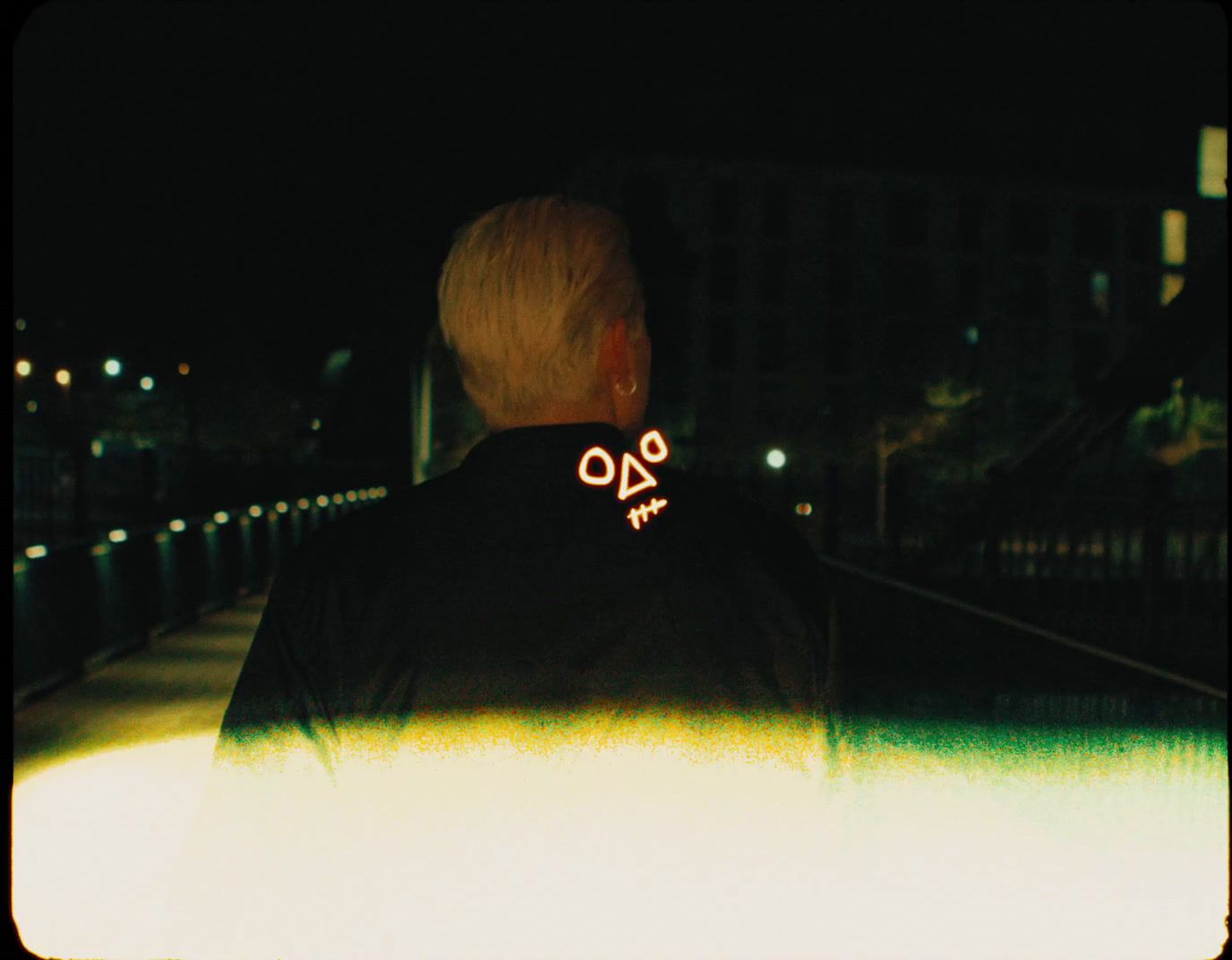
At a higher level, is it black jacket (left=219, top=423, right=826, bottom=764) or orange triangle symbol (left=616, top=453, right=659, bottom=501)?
orange triangle symbol (left=616, top=453, right=659, bottom=501)

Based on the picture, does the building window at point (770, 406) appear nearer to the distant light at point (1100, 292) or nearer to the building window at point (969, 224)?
the building window at point (969, 224)

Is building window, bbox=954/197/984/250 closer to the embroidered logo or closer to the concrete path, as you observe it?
the concrete path

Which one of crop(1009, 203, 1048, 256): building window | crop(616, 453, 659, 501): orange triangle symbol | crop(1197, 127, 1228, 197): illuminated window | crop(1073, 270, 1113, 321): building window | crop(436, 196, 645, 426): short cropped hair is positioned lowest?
crop(616, 453, 659, 501): orange triangle symbol

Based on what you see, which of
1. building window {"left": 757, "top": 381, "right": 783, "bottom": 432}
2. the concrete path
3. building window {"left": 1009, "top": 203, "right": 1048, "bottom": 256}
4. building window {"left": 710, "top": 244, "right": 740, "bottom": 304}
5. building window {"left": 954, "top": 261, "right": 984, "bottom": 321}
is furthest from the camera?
building window {"left": 1009, "top": 203, "right": 1048, "bottom": 256}

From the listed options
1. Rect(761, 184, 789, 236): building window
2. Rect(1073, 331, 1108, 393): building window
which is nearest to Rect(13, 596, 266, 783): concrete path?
Rect(1073, 331, 1108, 393): building window

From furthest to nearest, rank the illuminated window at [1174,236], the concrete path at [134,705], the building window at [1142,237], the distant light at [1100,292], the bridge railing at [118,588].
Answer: the distant light at [1100,292] < the building window at [1142,237] < the illuminated window at [1174,236] < the bridge railing at [118,588] < the concrete path at [134,705]

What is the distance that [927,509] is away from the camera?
57.2ft

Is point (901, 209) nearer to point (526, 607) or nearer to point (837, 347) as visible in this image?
point (837, 347)

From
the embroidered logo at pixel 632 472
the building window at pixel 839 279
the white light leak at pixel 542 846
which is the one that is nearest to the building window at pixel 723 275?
the building window at pixel 839 279

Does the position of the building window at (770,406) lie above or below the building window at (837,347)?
below

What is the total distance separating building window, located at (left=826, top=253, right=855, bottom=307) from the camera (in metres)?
67.4

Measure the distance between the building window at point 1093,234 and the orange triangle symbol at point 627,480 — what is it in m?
72.7

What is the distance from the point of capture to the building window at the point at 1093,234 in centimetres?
6925

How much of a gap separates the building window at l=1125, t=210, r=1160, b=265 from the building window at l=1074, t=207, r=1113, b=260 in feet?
3.09
